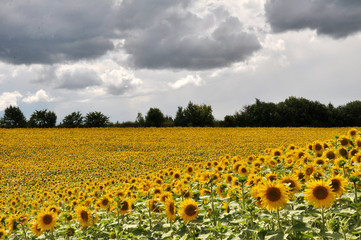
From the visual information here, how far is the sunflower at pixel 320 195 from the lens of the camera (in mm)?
3523

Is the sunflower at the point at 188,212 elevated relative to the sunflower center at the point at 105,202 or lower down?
elevated

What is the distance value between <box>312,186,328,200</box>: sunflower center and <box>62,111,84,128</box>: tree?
161 ft

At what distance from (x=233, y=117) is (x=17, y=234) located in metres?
56.0

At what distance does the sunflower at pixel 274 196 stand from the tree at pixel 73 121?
160 feet

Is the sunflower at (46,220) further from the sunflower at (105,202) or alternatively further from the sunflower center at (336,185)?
the sunflower center at (336,185)

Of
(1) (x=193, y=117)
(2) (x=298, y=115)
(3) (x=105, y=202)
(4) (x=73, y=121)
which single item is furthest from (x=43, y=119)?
(3) (x=105, y=202)

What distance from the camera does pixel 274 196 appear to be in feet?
11.6

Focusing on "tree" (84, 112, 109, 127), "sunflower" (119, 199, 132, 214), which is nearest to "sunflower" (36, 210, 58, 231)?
"sunflower" (119, 199, 132, 214)

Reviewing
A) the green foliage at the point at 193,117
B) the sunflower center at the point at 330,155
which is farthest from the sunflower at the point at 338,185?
the green foliage at the point at 193,117

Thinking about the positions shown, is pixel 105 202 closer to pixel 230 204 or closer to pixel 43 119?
pixel 230 204

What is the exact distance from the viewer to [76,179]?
1609 centimetres

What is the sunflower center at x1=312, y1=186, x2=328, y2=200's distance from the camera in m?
3.53

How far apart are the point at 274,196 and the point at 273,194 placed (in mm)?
23

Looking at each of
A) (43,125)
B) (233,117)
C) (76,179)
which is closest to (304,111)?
(233,117)
